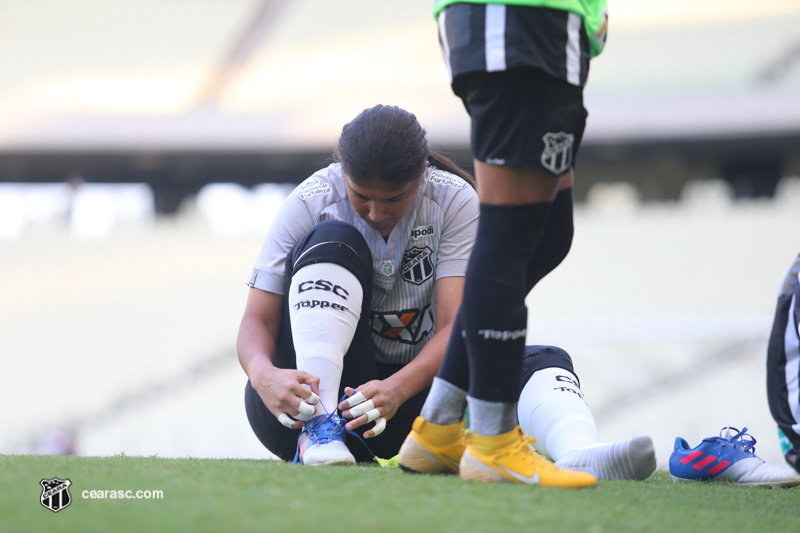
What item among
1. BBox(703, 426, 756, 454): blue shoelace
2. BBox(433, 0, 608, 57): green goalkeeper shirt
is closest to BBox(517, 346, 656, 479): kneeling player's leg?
BBox(703, 426, 756, 454): blue shoelace

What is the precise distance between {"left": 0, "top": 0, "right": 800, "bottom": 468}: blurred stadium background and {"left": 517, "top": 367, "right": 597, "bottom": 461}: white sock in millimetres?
5954

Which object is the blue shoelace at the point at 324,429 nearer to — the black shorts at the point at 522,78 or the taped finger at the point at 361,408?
the taped finger at the point at 361,408

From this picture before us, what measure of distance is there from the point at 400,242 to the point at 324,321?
0.28m

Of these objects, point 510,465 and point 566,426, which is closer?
point 510,465

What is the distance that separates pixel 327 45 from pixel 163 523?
9306mm

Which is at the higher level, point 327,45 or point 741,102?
point 327,45

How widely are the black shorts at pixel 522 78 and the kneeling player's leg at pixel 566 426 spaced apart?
1.71 ft

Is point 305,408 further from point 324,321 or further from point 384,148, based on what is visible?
point 384,148

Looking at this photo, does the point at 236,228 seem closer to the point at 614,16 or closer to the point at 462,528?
the point at 614,16

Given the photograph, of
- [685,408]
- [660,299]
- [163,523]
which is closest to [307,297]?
[163,523]

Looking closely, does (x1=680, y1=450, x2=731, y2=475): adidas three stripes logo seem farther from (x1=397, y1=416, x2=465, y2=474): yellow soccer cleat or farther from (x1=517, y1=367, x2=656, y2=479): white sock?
(x1=397, y1=416, x2=465, y2=474): yellow soccer cleat

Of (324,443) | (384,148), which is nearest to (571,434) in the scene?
(324,443)

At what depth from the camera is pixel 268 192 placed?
979 cm

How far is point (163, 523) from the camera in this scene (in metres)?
0.86
